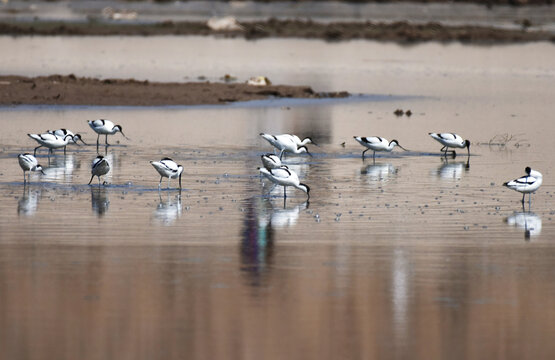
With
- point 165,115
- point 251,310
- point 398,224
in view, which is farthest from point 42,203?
point 165,115

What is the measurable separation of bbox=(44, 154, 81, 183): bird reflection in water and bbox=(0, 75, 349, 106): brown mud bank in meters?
10.1

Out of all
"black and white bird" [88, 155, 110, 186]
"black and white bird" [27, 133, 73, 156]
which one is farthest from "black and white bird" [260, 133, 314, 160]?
"black and white bird" [88, 155, 110, 186]

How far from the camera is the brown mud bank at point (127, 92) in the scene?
31.2 m

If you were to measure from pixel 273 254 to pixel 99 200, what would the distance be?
13.8 feet

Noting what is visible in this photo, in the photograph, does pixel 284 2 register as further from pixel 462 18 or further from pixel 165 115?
pixel 165 115

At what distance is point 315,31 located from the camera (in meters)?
68.4

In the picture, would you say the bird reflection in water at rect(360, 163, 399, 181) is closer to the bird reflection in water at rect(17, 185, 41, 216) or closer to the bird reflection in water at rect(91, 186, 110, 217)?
the bird reflection in water at rect(91, 186, 110, 217)

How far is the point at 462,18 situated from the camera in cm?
8731

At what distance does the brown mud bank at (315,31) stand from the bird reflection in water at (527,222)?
166ft

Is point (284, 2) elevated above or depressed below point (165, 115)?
above

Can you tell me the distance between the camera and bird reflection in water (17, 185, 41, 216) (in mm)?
14983

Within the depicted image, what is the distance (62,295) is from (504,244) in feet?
17.8

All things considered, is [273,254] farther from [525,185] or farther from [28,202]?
[525,185]

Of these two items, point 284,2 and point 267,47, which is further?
point 284,2
